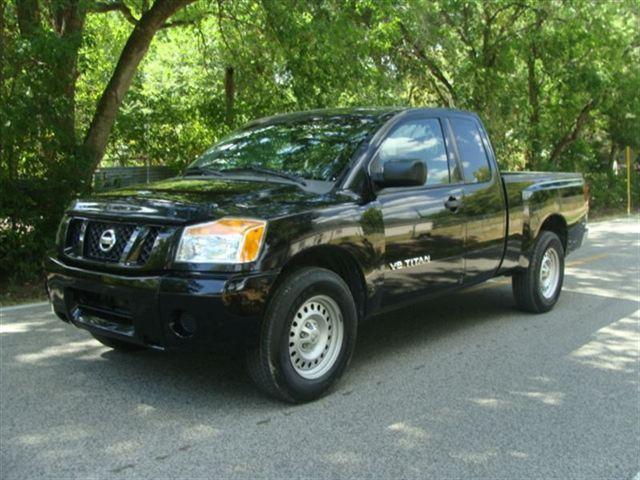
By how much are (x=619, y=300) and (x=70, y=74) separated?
7.38m

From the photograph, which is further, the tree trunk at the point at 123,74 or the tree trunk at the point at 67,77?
the tree trunk at the point at 123,74

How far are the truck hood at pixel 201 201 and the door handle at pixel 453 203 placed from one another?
134 centimetres

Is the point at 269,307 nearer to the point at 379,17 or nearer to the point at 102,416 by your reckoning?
the point at 102,416

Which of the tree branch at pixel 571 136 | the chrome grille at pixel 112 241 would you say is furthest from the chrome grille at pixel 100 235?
the tree branch at pixel 571 136

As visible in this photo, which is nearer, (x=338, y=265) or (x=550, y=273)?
(x=338, y=265)

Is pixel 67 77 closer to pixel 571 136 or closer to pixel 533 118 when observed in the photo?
pixel 533 118

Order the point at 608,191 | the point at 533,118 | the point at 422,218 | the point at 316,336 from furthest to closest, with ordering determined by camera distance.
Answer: the point at 608,191, the point at 533,118, the point at 422,218, the point at 316,336

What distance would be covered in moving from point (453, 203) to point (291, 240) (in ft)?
6.24

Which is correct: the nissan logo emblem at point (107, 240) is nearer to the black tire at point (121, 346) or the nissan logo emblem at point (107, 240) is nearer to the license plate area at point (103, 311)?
the license plate area at point (103, 311)

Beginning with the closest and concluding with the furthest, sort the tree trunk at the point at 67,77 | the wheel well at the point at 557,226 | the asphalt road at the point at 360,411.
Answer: the asphalt road at the point at 360,411, the wheel well at the point at 557,226, the tree trunk at the point at 67,77

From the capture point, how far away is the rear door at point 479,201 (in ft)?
19.4

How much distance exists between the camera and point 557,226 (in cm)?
764

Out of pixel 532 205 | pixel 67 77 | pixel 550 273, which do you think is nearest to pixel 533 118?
→ pixel 550 273

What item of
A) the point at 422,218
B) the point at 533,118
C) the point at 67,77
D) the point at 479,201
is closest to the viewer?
the point at 422,218
